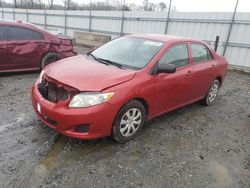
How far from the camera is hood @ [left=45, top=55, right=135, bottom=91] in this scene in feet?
10.1

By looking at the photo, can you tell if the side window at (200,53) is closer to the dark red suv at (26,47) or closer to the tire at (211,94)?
the tire at (211,94)

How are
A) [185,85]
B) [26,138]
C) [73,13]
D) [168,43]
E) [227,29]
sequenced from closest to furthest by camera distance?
[26,138] < [168,43] < [185,85] < [227,29] < [73,13]

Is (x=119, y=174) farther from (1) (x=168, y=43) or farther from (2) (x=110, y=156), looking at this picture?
(1) (x=168, y=43)

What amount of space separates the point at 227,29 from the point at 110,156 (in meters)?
8.86

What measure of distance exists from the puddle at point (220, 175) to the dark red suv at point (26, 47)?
5480 millimetres

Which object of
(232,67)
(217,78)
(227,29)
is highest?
(227,29)

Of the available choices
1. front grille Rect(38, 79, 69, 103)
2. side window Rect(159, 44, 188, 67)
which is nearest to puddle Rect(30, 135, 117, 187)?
front grille Rect(38, 79, 69, 103)

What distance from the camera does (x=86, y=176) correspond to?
2.79 metres

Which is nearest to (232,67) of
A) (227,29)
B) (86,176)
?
(227,29)

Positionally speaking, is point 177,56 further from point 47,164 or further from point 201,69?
point 47,164

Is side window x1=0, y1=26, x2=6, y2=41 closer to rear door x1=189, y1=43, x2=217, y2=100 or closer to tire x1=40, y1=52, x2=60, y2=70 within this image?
tire x1=40, y1=52, x2=60, y2=70

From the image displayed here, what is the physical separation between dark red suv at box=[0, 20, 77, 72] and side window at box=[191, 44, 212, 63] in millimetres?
4167

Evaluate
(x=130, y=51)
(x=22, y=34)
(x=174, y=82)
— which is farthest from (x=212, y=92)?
(x=22, y=34)

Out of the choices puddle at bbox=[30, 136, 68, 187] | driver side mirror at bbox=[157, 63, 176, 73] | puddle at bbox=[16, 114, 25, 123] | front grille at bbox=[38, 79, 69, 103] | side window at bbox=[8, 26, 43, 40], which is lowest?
puddle at bbox=[16, 114, 25, 123]
